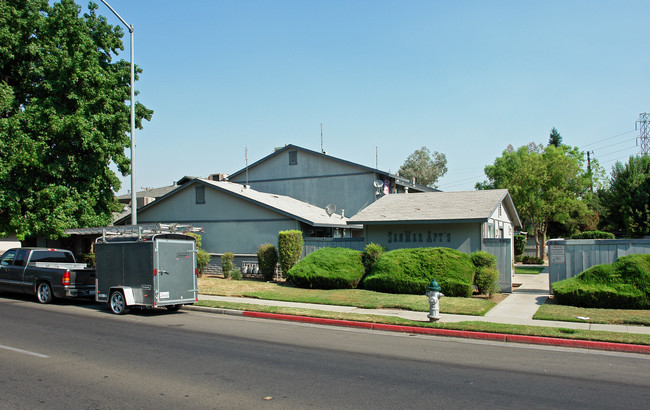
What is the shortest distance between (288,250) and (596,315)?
40.2 feet

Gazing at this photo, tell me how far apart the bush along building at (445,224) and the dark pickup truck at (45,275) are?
412 inches

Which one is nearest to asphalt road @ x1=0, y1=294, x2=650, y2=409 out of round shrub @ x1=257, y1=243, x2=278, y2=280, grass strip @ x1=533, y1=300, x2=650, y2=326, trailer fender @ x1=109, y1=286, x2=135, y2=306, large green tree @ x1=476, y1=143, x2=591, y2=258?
trailer fender @ x1=109, y1=286, x2=135, y2=306

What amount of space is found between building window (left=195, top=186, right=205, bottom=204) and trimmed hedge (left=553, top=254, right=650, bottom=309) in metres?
17.9

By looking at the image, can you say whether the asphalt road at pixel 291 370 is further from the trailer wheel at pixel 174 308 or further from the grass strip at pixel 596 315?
the trailer wheel at pixel 174 308

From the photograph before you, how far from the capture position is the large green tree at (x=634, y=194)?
30.2 m

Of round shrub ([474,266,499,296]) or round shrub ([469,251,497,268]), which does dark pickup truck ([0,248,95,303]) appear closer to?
round shrub ([474,266,499,296])

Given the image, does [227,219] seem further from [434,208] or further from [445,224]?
[445,224]

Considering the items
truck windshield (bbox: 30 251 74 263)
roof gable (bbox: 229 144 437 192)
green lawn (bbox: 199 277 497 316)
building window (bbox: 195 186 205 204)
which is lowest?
green lawn (bbox: 199 277 497 316)

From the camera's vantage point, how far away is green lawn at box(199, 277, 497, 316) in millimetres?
14625

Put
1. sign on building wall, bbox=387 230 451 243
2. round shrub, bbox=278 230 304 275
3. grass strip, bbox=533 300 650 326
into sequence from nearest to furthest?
grass strip, bbox=533 300 650 326, sign on building wall, bbox=387 230 451 243, round shrub, bbox=278 230 304 275

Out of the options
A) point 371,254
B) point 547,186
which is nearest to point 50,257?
point 371,254

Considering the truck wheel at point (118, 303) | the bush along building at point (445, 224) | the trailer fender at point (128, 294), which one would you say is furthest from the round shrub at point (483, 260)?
the truck wheel at point (118, 303)

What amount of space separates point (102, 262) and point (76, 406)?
958 centimetres

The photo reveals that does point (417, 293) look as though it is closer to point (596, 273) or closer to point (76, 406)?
point (596, 273)
